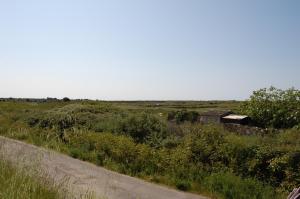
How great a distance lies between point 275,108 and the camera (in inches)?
763

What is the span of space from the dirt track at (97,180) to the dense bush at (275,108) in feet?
30.4

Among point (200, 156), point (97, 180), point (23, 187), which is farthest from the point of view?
point (200, 156)

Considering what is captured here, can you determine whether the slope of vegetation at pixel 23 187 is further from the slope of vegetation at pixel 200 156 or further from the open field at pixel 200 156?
the open field at pixel 200 156

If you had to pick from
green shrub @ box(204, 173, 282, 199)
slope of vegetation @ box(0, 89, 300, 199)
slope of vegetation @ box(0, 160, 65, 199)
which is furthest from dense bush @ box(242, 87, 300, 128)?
slope of vegetation @ box(0, 160, 65, 199)

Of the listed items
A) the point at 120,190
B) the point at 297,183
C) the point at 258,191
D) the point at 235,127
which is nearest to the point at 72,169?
the point at 120,190

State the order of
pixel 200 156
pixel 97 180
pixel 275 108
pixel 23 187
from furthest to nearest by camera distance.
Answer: pixel 275 108
pixel 200 156
pixel 97 180
pixel 23 187

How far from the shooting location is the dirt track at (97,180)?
891cm

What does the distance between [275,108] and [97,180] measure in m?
10.8

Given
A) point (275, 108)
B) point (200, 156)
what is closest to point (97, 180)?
point (200, 156)

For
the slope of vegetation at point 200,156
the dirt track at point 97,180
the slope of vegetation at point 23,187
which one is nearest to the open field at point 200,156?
the slope of vegetation at point 200,156

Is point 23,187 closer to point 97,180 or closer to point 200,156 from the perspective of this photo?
point 97,180

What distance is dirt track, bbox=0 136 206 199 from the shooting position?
8.91m

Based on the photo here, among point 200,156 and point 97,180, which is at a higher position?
point 200,156

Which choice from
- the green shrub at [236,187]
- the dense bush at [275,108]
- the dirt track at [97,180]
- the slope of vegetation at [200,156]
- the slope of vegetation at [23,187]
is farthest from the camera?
the dense bush at [275,108]
